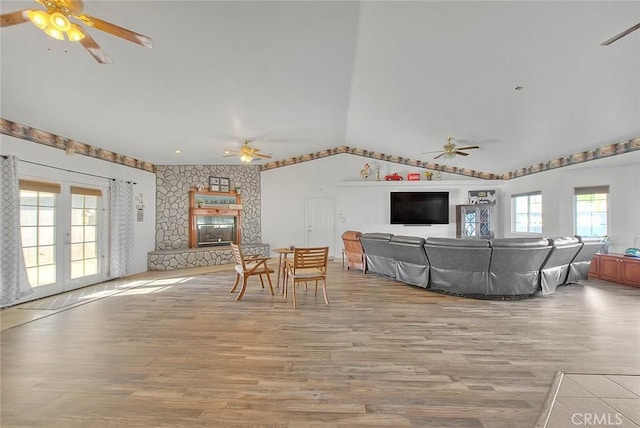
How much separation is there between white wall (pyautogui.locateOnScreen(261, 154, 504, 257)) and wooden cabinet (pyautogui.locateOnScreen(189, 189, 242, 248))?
93 cm

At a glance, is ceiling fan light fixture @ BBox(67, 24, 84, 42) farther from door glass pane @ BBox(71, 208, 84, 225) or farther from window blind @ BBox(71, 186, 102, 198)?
door glass pane @ BBox(71, 208, 84, 225)

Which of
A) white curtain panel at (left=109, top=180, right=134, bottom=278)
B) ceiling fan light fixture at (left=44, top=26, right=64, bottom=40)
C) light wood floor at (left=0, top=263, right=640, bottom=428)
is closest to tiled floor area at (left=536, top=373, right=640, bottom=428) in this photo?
light wood floor at (left=0, top=263, right=640, bottom=428)

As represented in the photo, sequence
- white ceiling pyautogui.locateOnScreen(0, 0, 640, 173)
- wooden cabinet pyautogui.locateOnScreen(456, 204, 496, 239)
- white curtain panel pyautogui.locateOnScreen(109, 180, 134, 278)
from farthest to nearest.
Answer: wooden cabinet pyautogui.locateOnScreen(456, 204, 496, 239) < white curtain panel pyautogui.locateOnScreen(109, 180, 134, 278) < white ceiling pyautogui.locateOnScreen(0, 0, 640, 173)

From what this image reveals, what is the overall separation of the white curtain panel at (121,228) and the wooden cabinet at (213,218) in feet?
5.43

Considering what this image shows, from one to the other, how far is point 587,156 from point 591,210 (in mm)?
1351

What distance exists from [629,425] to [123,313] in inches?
201

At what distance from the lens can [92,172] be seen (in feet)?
18.2

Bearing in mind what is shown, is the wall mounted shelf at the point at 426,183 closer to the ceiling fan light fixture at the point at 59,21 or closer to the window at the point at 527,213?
the window at the point at 527,213

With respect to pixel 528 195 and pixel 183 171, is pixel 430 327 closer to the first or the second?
pixel 528 195

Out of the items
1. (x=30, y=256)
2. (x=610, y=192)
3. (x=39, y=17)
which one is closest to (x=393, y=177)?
(x=610, y=192)

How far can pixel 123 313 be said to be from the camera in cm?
384

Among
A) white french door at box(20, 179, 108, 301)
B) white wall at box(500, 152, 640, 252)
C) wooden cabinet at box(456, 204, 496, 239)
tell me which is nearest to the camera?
white french door at box(20, 179, 108, 301)

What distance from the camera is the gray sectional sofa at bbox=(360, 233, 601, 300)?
4285 mm

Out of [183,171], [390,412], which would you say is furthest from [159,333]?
[183,171]
